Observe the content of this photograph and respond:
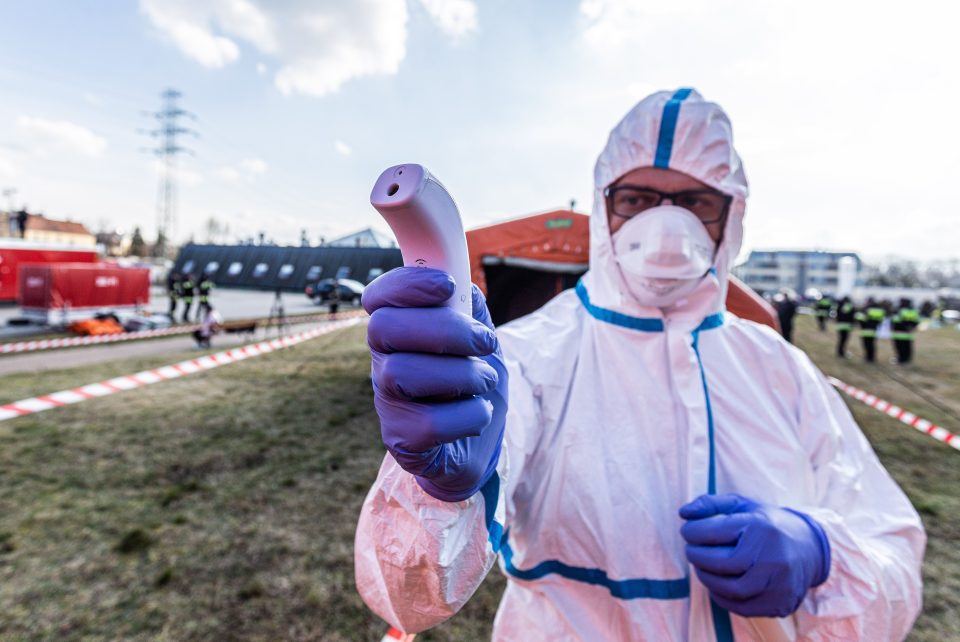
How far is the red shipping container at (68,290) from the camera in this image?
1271 cm

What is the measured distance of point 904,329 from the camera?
1127cm

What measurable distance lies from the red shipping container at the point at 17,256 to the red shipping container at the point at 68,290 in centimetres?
433

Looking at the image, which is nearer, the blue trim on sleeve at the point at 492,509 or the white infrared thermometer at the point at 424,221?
the white infrared thermometer at the point at 424,221

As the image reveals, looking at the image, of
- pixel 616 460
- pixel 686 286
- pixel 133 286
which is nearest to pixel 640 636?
pixel 616 460

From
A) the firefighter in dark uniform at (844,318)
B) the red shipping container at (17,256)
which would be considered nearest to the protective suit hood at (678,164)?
the firefighter in dark uniform at (844,318)

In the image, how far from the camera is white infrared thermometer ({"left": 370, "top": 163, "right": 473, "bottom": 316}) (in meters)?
0.70

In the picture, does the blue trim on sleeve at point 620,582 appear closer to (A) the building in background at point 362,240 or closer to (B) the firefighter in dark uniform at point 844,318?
(A) the building in background at point 362,240

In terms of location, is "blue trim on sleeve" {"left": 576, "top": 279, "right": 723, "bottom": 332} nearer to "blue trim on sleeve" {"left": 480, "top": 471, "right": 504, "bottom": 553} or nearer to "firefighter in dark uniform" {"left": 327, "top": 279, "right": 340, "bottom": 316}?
"blue trim on sleeve" {"left": 480, "top": 471, "right": 504, "bottom": 553}

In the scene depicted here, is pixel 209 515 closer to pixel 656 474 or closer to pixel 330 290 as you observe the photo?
pixel 330 290

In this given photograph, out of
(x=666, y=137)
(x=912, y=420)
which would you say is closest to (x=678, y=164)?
(x=666, y=137)

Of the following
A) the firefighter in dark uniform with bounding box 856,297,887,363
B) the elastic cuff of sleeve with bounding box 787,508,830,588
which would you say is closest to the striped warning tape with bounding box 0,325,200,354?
the elastic cuff of sleeve with bounding box 787,508,830,588

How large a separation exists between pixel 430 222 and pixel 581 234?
13.0ft

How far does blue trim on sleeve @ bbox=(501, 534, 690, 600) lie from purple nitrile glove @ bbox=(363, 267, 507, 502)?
623 millimetres

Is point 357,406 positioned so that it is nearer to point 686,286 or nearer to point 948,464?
point 686,286
